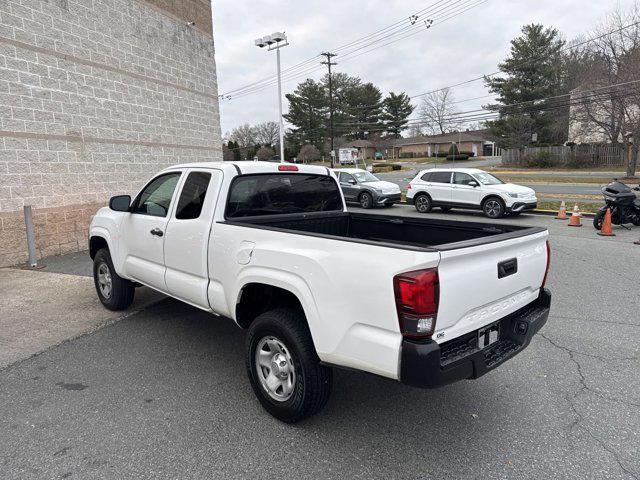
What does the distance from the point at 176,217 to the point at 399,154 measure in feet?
293

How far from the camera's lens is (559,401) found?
3.35 metres

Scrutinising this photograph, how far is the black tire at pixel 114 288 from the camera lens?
5.41 meters

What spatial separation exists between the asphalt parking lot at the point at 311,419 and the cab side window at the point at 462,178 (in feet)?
36.4

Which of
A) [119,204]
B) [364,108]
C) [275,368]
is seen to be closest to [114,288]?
[119,204]

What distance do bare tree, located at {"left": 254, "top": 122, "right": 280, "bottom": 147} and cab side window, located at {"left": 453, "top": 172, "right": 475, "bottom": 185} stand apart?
73.9 meters

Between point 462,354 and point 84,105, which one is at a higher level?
point 84,105

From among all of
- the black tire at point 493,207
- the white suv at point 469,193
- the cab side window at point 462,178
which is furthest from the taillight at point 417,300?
the cab side window at point 462,178

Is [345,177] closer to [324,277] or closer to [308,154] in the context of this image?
[324,277]

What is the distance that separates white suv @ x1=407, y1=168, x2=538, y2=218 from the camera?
14109 millimetres

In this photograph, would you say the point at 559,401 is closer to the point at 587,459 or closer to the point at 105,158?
the point at 587,459

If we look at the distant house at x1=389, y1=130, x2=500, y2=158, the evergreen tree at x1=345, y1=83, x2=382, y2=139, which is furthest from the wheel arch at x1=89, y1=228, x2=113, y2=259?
the distant house at x1=389, y1=130, x2=500, y2=158

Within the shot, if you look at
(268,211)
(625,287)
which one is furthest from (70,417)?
(625,287)

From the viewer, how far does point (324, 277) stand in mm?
2705

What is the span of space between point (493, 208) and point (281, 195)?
38.8ft
